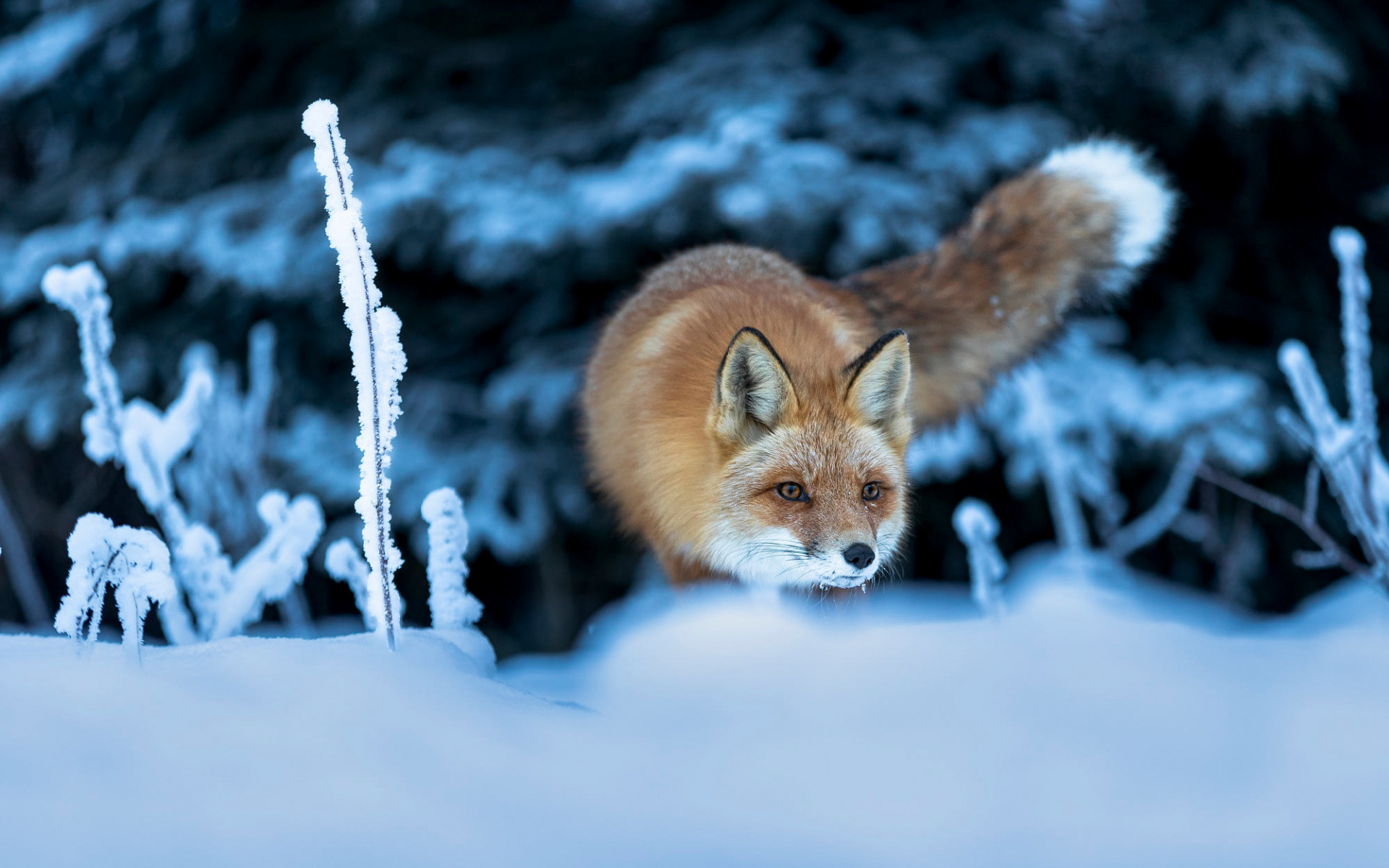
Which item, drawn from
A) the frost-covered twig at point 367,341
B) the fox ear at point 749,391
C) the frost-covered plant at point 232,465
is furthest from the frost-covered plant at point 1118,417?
the frost-covered twig at point 367,341

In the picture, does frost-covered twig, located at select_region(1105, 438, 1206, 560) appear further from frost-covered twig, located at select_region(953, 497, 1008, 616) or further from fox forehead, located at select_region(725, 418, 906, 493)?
fox forehead, located at select_region(725, 418, 906, 493)

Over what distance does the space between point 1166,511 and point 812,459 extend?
2.44m

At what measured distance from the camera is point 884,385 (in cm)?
249

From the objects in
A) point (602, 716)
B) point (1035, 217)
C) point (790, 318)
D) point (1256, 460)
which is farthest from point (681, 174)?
point (602, 716)

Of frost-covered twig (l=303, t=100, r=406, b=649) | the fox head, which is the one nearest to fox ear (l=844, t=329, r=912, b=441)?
the fox head

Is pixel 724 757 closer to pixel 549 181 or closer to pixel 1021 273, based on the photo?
pixel 1021 273

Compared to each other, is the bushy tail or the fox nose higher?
the bushy tail

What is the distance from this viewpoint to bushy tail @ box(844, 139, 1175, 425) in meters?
3.26

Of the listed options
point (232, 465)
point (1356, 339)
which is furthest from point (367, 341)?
point (232, 465)

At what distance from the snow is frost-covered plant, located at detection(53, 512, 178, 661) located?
0.11 meters

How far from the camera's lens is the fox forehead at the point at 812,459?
238cm

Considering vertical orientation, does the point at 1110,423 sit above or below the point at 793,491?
below

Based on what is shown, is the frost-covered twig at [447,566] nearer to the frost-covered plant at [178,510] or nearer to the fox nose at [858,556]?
the frost-covered plant at [178,510]

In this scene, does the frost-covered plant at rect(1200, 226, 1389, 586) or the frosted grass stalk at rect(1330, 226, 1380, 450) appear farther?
the frosted grass stalk at rect(1330, 226, 1380, 450)
